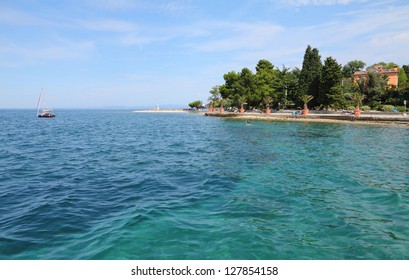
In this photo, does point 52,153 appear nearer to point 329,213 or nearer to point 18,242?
point 18,242

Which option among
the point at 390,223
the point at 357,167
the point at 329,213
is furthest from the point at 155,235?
the point at 357,167

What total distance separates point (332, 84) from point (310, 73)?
29.2 ft

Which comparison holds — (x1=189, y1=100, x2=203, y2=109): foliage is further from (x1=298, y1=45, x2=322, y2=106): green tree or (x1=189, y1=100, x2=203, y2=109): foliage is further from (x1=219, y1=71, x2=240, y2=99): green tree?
(x1=298, y1=45, x2=322, y2=106): green tree

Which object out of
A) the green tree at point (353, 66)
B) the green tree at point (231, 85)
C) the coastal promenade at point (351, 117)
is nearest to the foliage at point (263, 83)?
the green tree at point (231, 85)

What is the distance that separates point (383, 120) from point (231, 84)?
1972 inches

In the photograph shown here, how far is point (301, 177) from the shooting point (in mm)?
15125

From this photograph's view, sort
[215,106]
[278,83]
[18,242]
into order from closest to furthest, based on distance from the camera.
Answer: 1. [18,242]
2. [278,83]
3. [215,106]

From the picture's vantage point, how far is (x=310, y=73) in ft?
229

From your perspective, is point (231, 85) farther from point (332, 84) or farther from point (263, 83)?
point (332, 84)

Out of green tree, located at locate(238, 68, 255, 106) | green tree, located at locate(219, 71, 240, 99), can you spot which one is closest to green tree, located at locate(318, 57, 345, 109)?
green tree, located at locate(238, 68, 255, 106)

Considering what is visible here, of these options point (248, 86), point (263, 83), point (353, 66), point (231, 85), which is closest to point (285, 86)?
point (263, 83)

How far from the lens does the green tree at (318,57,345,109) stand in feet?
201

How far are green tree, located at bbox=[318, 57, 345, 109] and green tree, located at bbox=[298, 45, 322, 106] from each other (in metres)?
3.17

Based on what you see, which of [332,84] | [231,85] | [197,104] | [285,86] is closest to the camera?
[332,84]
